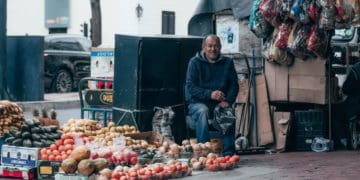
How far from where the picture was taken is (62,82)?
2642 cm

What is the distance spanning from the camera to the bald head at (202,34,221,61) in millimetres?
11750

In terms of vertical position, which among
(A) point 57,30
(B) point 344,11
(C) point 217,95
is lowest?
(C) point 217,95

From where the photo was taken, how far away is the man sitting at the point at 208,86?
38.0 feet

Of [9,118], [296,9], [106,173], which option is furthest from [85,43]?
[106,173]

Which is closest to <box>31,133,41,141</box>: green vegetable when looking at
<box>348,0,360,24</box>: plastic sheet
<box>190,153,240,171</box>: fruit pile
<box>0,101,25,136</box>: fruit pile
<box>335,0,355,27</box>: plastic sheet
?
<box>0,101,25,136</box>: fruit pile

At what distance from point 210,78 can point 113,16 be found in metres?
29.2

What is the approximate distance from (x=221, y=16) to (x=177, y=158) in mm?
4510

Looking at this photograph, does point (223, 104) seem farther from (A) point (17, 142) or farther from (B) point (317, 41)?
(A) point (17, 142)

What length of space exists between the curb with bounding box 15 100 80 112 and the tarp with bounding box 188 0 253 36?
6.16m

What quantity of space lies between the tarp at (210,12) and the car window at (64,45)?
12545 millimetres

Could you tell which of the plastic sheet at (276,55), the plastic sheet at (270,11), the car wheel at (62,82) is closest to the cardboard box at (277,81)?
the plastic sheet at (276,55)

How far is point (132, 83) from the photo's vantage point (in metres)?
12.4

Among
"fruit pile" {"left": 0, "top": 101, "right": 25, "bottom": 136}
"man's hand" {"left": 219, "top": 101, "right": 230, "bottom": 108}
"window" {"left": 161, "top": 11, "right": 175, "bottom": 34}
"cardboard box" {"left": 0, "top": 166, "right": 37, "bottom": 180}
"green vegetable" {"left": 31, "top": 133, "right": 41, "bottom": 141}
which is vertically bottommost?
"cardboard box" {"left": 0, "top": 166, "right": 37, "bottom": 180}

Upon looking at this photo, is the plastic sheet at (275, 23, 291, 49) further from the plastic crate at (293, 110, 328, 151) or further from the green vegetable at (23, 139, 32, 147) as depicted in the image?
the green vegetable at (23, 139, 32, 147)
